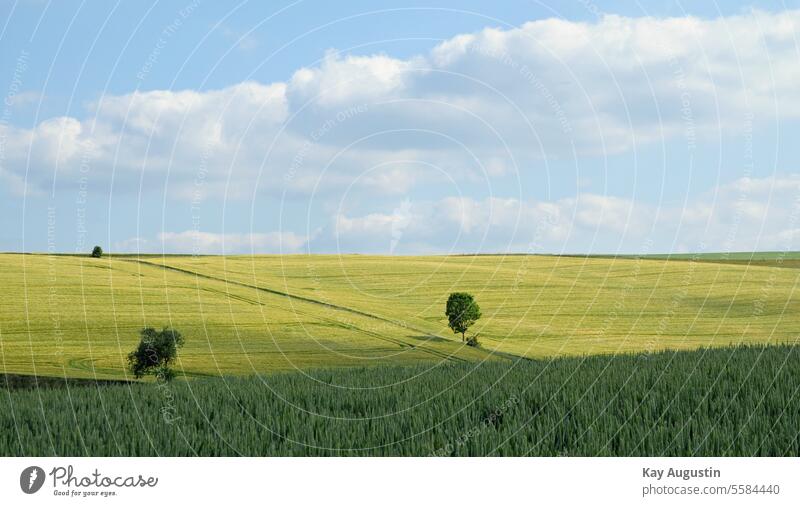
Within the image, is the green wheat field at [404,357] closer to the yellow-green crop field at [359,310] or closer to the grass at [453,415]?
the grass at [453,415]

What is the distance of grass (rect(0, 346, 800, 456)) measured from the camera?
30.0 ft

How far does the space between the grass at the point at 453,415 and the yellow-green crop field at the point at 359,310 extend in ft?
31.1

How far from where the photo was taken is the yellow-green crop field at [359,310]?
3372 cm

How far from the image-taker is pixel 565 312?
153 feet

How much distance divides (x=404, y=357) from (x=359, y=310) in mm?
9377

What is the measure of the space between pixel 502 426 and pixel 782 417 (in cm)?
407

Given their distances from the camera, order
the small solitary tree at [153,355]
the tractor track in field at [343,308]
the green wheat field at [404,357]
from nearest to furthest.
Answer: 1. the green wheat field at [404,357]
2. the small solitary tree at [153,355]
3. the tractor track in field at [343,308]

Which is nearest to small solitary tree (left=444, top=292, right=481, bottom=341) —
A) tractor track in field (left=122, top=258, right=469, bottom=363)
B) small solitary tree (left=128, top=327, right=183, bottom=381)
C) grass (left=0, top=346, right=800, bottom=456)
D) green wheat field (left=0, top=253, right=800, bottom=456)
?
green wheat field (left=0, top=253, right=800, bottom=456)

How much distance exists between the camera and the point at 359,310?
4278 cm

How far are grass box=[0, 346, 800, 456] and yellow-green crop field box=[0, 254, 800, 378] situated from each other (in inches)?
373

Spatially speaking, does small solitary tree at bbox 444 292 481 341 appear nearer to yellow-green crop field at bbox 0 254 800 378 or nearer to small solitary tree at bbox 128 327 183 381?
yellow-green crop field at bbox 0 254 800 378

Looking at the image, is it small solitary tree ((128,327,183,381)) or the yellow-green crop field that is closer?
small solitary tree ((128,327,183,381))

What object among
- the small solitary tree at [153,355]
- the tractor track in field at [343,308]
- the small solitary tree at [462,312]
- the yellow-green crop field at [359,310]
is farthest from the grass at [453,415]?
the small solitary tree at [462,312]

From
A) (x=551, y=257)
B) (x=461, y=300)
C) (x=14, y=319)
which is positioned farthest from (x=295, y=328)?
(x=551, y=257)
